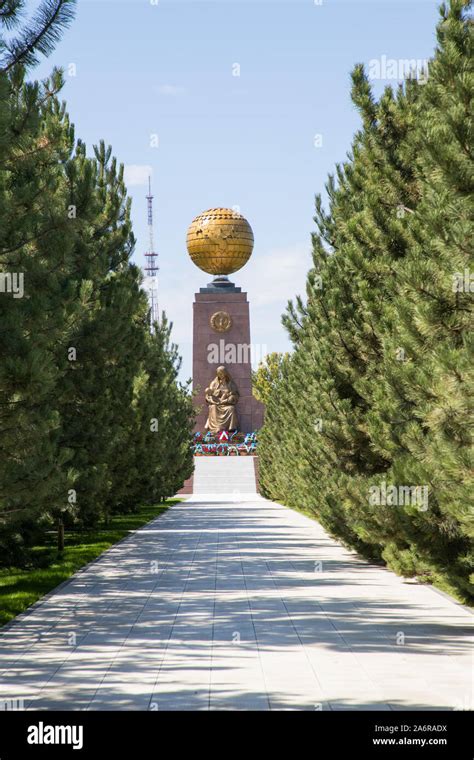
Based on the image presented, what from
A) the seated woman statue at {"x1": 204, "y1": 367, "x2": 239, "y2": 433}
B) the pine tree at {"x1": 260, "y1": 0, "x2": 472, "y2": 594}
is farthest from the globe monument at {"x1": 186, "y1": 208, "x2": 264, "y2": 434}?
the pine tree at {"x1": 260, "y1": 0, "x2": 472, "y2": 594}

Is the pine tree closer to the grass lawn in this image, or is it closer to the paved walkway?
the paved walkway

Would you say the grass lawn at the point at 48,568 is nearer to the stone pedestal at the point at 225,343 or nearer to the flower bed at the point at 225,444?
the flower bed at the point at 225,444

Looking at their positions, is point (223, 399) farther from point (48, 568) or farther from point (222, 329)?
point (48, 568)

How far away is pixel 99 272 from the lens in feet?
44.6

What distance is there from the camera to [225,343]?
49.4 meters

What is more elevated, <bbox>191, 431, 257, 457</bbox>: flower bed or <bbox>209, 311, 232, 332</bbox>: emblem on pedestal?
<bbox>209, 311, 232, 332</bbox>: emblem on pedestal

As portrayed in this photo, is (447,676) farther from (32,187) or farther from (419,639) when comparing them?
(32,187)

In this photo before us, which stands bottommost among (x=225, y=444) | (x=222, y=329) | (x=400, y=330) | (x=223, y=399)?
(x=225, y=444)

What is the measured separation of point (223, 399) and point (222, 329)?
148 inches

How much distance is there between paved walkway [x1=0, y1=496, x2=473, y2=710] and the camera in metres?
6.41

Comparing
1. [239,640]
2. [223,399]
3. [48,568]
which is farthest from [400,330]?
[223,399]

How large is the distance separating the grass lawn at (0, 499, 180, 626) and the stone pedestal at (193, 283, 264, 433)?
2824cm

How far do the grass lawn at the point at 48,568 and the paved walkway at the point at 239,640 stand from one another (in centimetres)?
25
